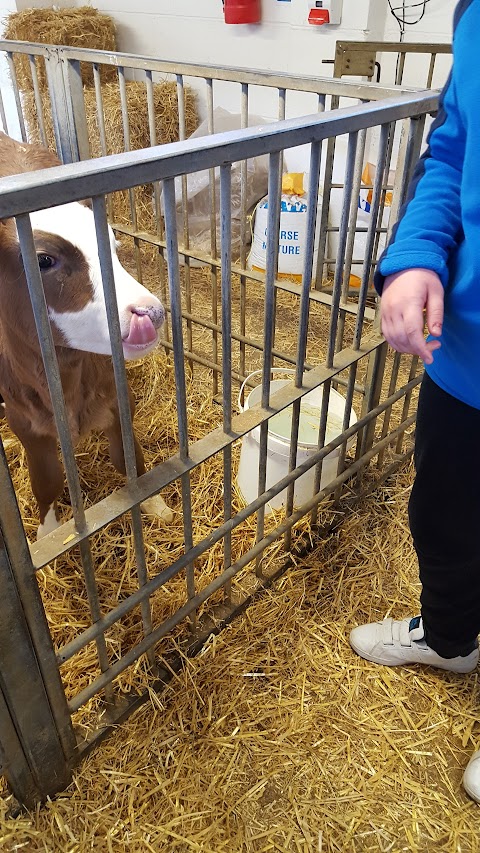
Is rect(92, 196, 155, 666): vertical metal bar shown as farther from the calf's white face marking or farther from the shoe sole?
the shoe sole

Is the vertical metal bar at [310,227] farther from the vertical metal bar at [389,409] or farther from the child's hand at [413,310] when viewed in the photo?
the vertical metal bar at [389,409]

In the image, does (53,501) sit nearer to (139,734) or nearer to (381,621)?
(139,734)

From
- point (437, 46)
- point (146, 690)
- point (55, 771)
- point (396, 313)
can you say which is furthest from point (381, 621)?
point (437, 46)

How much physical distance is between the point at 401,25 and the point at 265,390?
2699mm

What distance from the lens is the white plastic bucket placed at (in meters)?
1.73

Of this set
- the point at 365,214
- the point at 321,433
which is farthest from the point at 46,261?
the point at 365,214

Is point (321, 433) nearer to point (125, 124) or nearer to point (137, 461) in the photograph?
point (137, 461)

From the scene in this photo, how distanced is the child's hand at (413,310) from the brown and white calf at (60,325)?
1.36 ft

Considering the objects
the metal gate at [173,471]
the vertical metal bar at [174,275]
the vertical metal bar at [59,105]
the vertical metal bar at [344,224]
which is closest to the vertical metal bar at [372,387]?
the metal gate at [173,471]

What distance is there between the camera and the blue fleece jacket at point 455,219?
33.4 inches

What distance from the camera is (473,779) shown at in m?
1.29

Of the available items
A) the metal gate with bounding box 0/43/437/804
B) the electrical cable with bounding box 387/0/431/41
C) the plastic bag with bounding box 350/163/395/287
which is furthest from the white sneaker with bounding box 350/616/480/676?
the electrical cable with bounding box 387/0/431/41

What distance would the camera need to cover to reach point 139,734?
4.51 feet

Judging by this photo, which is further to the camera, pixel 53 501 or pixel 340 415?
pixel 340 415
